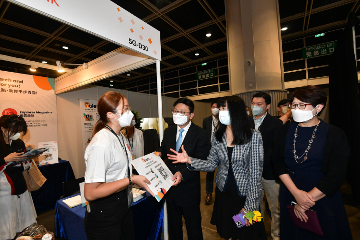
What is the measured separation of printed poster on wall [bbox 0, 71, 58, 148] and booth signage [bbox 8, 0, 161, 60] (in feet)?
11.7

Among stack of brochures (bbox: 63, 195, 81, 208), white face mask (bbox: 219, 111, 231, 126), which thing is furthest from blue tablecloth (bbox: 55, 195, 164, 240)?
white face mask (bbox: 219, 111, 231, 126)

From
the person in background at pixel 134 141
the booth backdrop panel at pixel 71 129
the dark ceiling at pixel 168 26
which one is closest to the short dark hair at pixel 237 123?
the person in background at pixel 134 141

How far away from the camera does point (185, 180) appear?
66.9 inches

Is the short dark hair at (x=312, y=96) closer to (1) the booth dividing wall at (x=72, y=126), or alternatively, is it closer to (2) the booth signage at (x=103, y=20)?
(2) the booth signage at (x=103, y=20)

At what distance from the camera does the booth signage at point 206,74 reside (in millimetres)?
9484

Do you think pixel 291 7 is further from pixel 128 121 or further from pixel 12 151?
pixel 12 151

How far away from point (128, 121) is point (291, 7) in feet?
23.2

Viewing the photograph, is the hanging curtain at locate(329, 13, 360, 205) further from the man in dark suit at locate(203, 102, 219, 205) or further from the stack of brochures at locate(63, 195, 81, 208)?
the stack of brochures at locate(63, 195, 81, 208)

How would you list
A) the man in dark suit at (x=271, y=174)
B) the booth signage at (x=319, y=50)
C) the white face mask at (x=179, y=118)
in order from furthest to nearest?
the booth signage at (x=319, y=50) < the man in dark suit at (x=271, y=174) < the white face mask at (x=179, y=118)

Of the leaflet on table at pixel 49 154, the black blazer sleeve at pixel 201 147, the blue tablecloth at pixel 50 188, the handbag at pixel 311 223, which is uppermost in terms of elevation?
the black blazer sleeve at pixel 201 147

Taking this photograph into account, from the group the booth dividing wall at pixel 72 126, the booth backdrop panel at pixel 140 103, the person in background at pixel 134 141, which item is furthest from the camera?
the booth backdrop panel at pixel 140 103

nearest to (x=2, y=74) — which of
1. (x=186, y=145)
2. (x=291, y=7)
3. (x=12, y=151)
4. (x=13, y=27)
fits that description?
(x=12, y=151)

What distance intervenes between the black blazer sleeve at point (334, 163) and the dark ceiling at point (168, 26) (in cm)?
544

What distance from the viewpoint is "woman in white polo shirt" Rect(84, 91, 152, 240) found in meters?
1.04
